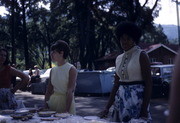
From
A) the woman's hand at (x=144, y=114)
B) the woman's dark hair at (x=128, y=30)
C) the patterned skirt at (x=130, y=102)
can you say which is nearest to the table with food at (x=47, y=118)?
the patterned skirt at (x=130, y=102)

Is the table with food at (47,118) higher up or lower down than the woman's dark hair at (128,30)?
lower down

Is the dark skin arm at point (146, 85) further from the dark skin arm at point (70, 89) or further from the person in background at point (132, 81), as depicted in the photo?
the dark skin arm at point (70, 89)

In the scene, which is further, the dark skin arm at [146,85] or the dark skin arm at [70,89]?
the dark skin arm at [70,89]

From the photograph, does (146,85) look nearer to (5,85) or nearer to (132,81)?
(132,81)

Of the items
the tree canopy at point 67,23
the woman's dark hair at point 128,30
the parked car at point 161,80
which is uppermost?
the tree canopy at point 67,23

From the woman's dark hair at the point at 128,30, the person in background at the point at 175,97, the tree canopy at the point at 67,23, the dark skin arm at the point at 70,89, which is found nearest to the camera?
the person in background at the point at 175,97

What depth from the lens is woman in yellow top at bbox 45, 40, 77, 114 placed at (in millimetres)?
3070

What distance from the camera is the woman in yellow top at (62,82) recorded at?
3.07 m

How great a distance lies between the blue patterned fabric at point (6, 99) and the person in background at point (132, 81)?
175 cm

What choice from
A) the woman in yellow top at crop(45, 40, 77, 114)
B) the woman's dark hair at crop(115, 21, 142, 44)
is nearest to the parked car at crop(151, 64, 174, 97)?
the woman in yellow top at crop(45, 40, 77, 114)

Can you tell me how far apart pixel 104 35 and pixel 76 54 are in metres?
11.8

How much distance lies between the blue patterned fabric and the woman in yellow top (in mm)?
796

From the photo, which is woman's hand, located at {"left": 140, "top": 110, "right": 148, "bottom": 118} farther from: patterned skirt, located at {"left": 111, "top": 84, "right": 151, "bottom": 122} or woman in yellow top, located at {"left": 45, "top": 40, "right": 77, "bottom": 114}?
woman in yellow top, located at {"left": 45, "top": 40, "right": 77, "bottom": 114}

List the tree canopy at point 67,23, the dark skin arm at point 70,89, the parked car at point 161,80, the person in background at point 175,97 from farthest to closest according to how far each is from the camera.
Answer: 1. the tree canopy at point 67,23
2. the parked car at point 161,80
3. the dark skin arm at point 70,89
4. the person in background at point 175,97
